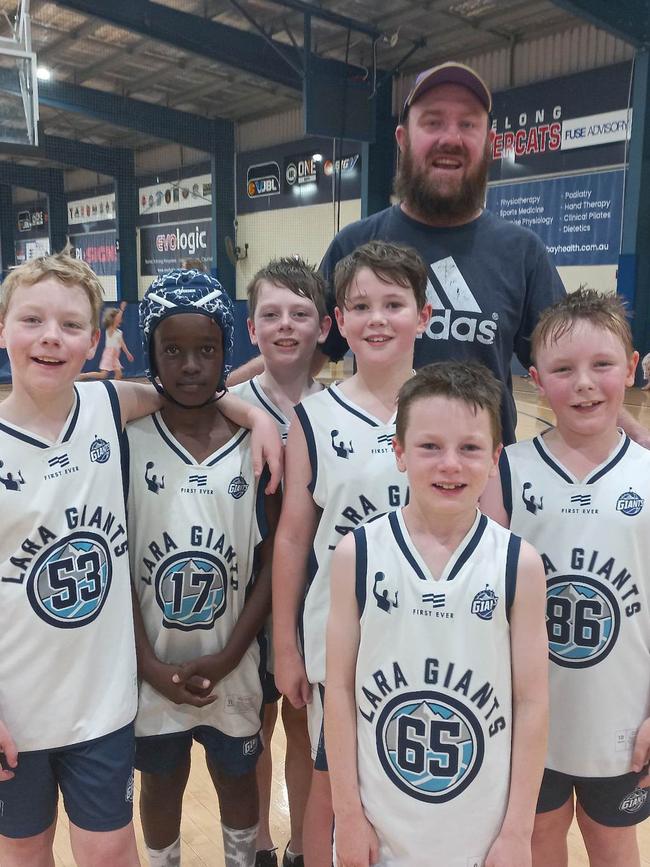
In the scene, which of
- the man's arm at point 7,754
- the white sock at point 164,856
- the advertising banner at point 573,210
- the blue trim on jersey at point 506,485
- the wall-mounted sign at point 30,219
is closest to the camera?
the man's arm at point 7,754

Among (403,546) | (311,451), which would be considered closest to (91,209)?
(311,451)

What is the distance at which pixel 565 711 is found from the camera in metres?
1.54

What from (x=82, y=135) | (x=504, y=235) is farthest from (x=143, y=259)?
(x=504, y=235)

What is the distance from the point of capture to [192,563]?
1707mm

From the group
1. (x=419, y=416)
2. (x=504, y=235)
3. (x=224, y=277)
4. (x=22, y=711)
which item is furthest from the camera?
(x=224, y=277)

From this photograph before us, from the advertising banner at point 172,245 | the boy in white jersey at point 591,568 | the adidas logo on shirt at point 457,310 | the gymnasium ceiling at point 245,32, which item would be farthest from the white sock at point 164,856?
the advertising banner at point 172,245

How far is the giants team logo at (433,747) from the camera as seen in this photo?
4.41 feet

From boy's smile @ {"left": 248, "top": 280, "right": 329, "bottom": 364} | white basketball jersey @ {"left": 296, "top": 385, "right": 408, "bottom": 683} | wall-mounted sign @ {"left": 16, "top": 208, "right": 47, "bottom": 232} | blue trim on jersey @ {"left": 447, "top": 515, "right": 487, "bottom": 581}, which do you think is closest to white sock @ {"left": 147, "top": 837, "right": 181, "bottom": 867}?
white basketball jersey @ {"left": 296, "top": 385, "right": 408, "bottom": 683}

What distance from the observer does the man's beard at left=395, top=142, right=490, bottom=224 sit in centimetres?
192

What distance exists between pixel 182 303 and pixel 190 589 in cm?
65

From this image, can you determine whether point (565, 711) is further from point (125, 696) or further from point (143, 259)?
point (143, 259)

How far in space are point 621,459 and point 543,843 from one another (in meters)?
0.84

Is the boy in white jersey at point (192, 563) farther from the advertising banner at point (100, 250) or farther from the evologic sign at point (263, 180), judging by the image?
the advertising banner at point (100, 250)

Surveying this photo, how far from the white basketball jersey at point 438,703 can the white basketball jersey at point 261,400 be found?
736mm
